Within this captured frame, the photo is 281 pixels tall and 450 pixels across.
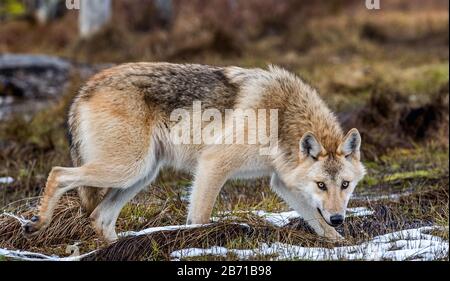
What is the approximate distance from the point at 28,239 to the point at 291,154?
8.06ft

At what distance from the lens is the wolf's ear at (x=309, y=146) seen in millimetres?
7212

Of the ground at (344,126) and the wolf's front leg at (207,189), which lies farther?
the wolf's front leg at (207,189)

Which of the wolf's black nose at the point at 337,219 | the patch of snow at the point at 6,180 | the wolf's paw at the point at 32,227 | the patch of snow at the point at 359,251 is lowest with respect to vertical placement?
the patch of snow at the point at 6,180

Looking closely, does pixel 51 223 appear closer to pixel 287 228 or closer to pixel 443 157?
pixel 287 228

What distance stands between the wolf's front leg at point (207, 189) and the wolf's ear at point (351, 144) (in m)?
1.05

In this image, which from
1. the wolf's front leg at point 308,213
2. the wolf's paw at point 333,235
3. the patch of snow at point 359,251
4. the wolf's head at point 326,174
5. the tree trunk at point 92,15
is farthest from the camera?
the tree trunk at point 92,15

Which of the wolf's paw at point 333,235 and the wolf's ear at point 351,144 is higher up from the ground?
the wolf's ear at point 351,144

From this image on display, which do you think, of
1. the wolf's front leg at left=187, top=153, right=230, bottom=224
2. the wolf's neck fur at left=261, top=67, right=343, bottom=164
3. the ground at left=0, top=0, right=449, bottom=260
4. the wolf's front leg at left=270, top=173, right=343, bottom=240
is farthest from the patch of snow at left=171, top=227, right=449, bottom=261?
the wolf's neck fur at left=261, top=67, right=343, bottom=164

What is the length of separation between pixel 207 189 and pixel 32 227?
5.12 ft

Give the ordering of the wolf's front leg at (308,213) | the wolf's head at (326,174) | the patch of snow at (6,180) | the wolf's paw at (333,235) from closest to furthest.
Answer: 1. the wolf's head at (326,174)
2. the wolf's paw at (333,235)
3. the wolf's front leg at (308,213)
4. the patch of snow at (6,180)

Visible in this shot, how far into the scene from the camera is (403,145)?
11906mm

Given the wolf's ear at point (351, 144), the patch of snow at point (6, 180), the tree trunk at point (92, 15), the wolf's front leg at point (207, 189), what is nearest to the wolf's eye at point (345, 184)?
the wolf's ear at point (351, 144)

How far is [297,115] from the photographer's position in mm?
7586

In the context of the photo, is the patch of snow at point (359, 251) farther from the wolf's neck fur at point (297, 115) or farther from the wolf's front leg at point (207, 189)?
the wolf's neck fur at point (297, 115)
